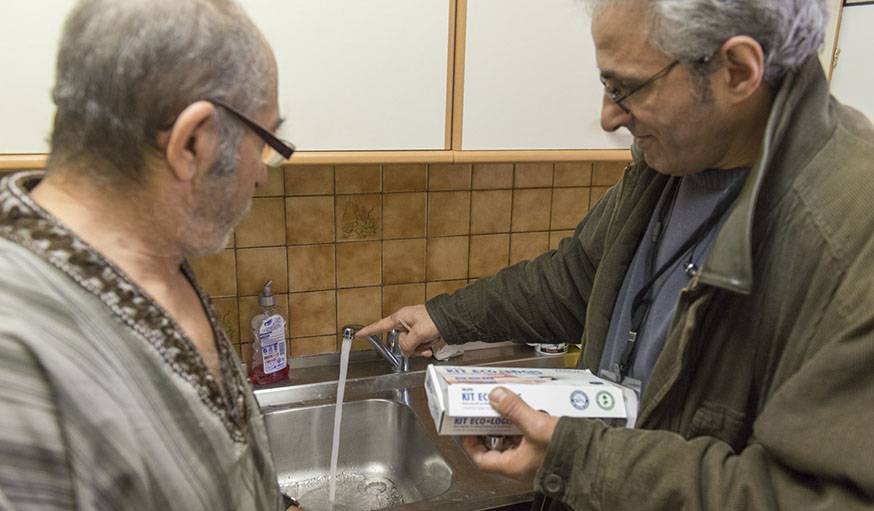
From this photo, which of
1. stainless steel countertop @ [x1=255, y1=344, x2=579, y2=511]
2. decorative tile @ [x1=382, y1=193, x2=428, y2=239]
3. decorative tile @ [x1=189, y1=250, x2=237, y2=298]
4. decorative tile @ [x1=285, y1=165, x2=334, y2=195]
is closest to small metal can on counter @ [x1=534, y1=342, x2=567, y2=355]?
stainless steel countertop @ [x1=255, y1=344, x2=579, y2=511]

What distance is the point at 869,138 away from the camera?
2.38 feet

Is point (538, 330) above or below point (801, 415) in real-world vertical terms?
below

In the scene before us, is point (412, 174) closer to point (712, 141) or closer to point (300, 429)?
point (300, 429)

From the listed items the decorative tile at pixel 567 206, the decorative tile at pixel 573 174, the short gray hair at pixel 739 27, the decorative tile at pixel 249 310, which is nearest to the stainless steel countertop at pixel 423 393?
the decorative tile at pixel 249 310

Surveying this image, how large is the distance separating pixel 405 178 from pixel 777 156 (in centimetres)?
91

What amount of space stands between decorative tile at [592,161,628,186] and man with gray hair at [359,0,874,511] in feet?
2.57

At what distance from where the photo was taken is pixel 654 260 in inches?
37.8

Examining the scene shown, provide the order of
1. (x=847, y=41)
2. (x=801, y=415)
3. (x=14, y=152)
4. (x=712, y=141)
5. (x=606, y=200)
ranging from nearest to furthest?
(x=801, y=415)
(x=712, y=141)
(x=14, y=152)
(x=606, y=200)
(x=847, y=41)

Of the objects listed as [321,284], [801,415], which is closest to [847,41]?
[801,415]

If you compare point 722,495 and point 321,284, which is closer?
point 722,495

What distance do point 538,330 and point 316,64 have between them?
62 centimetres

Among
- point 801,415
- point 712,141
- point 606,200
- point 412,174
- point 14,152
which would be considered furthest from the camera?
point 412,174

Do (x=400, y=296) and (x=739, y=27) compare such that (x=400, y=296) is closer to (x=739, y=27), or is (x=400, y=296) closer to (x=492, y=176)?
(x=492, y=176)

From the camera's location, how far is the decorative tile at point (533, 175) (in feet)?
5.30
